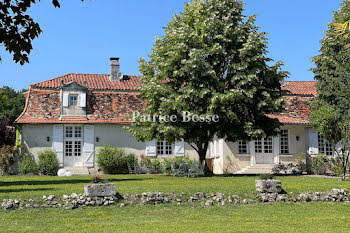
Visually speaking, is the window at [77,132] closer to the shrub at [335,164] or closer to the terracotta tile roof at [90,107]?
the terracotta tile roof at [90,107]

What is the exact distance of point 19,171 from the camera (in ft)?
73.8

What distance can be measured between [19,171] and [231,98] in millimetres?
12226

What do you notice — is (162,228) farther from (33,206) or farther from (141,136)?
(141,136)

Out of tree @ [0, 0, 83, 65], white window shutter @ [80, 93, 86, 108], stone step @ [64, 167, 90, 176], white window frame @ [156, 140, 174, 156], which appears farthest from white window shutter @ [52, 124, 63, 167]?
tree @ [0, 0, 83, 65]

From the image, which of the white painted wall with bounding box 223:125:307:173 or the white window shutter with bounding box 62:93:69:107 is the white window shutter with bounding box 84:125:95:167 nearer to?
the white window shutter with bounding box 62:93:69:107

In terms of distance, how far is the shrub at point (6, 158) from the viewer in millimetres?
22125

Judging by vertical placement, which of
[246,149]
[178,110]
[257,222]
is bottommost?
[257,222]

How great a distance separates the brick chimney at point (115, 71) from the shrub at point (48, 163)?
6491 millimetres

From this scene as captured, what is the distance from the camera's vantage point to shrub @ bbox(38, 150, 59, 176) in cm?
2223

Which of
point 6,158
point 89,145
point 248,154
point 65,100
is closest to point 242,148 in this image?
point 248,154

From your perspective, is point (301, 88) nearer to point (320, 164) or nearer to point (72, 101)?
point (320, 164)

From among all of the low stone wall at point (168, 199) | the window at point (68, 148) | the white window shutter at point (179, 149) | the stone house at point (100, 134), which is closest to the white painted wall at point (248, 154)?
the stone house at point (100, 134)

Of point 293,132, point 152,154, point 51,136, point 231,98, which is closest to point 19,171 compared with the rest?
point 51,136

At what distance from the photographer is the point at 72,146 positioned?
2352 cm
